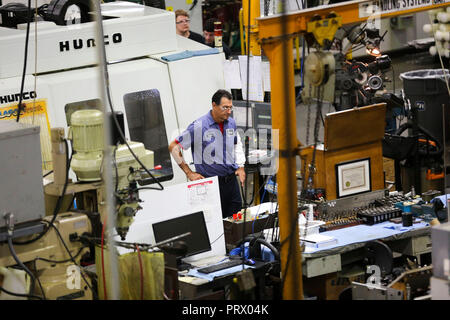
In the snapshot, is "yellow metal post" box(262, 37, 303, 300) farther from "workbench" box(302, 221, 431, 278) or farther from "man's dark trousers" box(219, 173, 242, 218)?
"man's dark trousers" box(219, 173, 242, 218)

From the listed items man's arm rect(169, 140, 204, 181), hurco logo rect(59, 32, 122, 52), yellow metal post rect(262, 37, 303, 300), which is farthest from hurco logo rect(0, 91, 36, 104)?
yellow metal post rect(262, 37, 303, 300)

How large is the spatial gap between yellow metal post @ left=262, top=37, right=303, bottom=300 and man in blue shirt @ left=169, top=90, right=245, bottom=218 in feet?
7.38

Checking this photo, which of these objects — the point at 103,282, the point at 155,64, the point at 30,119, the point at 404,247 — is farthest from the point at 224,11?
the point at 103,282

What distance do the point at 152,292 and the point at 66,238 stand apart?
2.15 feet

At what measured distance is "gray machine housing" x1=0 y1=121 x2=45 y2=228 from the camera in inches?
196

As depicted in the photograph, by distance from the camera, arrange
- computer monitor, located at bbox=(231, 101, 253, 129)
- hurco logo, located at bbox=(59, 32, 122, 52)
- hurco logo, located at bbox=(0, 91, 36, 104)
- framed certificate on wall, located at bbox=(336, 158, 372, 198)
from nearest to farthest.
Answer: framed certificate on wall, located at bbox=(336, 158, 372, 198)
hurco logo, located at bbox=(0, 91, 36, 104)
hurco logo, located at bbox=(59, 32, 122, 52)
computer monitor, located at bbox=(231, 101, 253, 129)

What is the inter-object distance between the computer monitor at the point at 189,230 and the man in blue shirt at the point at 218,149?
4.75 ft

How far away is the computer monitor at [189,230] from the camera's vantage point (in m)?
6.00

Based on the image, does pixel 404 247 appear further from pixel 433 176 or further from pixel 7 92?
pixel 7 92

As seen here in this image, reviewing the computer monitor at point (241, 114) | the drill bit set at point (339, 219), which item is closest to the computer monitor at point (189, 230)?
the drill bit set at point (339, 219)

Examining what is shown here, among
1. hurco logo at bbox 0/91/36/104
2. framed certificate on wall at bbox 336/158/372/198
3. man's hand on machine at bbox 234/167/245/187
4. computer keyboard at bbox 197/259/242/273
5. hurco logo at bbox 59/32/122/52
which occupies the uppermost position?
hurco logo at bbox 59/32/122/52

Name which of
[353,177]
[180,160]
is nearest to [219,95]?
[180,160]

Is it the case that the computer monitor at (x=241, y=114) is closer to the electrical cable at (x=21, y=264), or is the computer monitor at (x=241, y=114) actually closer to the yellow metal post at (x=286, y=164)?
the yellow metal post at (x=286, y=164)
